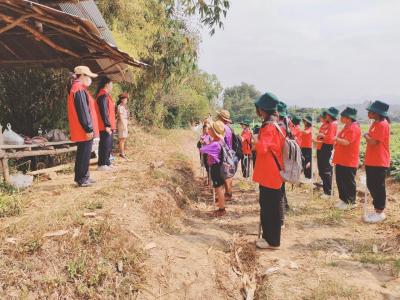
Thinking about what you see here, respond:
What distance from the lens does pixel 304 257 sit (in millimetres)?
5469

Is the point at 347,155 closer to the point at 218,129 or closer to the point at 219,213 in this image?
the point at 218,129

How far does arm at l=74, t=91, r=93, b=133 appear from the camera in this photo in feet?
21.3

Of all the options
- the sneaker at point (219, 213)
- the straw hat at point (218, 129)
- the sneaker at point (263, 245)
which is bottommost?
the sneaker at point (263, 245)

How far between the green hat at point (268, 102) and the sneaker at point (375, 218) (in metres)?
3.20

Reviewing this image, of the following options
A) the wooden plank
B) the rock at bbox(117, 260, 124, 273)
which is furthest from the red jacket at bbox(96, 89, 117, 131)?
the rock at bbox(117, 260, 124, 273)

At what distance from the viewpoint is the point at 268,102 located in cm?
549

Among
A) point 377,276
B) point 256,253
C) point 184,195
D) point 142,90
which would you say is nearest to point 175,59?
point 142,90

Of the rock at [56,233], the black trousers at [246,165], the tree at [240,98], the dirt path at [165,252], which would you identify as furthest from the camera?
the tree at [240,98]

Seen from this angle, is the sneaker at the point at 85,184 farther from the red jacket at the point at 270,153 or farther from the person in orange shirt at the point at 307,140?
the person in orange shirt at the point at 307,140

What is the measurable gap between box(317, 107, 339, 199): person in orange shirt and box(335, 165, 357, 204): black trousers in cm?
123

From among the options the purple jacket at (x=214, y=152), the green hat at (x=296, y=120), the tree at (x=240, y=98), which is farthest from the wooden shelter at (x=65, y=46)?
the tree at (x=240, y=98)

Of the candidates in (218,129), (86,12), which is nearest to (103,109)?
(218,129)

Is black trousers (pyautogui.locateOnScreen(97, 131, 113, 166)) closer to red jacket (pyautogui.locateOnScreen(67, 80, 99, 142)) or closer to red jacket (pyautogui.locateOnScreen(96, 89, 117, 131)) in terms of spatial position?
red jacket (pyautogui.locateOnScreen(96, 89, 117, 131))

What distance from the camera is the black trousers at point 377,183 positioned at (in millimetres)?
6910
